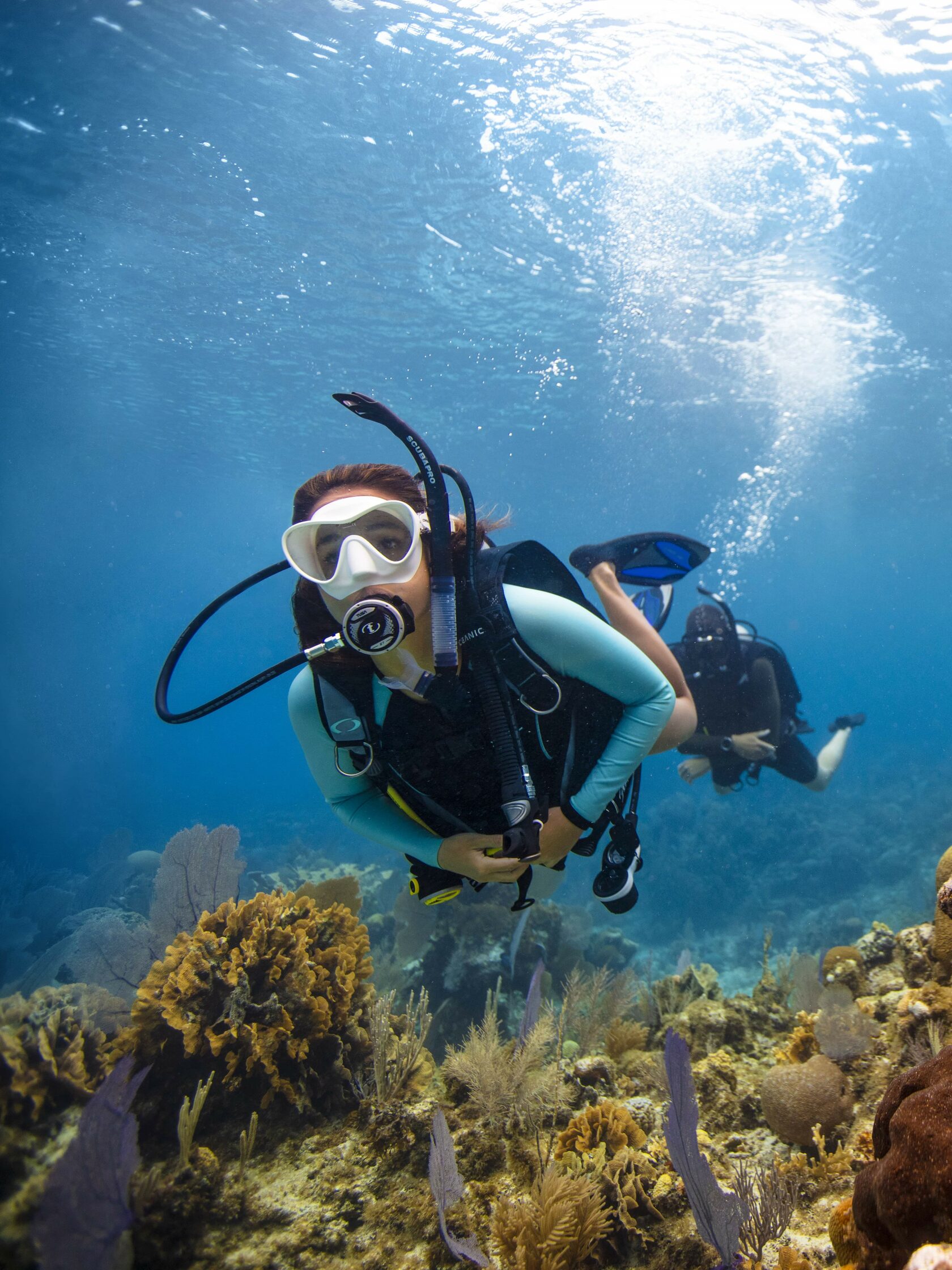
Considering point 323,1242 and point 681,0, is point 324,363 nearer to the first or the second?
point 681,0

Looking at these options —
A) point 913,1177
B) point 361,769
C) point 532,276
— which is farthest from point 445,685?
point 532,276

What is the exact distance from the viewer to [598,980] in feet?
16.5

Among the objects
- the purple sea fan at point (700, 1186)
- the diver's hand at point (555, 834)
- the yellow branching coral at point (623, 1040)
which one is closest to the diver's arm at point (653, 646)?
the diver's hand at point (555, 834)

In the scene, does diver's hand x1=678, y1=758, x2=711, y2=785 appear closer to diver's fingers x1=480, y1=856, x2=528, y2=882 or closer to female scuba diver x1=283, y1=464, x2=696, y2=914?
female scuba diver x1=283, y1=464, x2=696, y2=914

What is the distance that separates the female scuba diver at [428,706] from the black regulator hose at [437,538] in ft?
0.25

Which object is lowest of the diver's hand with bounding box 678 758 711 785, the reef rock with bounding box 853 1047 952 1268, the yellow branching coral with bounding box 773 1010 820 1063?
the diver's hand with bounding box 678 758 711 785

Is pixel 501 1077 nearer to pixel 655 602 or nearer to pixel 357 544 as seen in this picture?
pixel 357 544

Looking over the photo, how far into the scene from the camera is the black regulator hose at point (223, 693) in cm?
255

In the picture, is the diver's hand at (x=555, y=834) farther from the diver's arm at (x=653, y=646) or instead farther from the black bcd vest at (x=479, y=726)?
the diver's arm at (x=653, y=646)

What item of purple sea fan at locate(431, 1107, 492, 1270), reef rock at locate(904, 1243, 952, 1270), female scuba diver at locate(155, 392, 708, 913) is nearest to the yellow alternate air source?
female scuba diver at locate(155, 392, 708, 913)

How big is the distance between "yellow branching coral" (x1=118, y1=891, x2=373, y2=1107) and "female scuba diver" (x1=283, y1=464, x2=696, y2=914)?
1236 mm

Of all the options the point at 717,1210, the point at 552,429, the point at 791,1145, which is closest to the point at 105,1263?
the point at 717,1210

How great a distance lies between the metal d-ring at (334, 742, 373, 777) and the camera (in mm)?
2578

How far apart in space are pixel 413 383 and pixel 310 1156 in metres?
21.9
